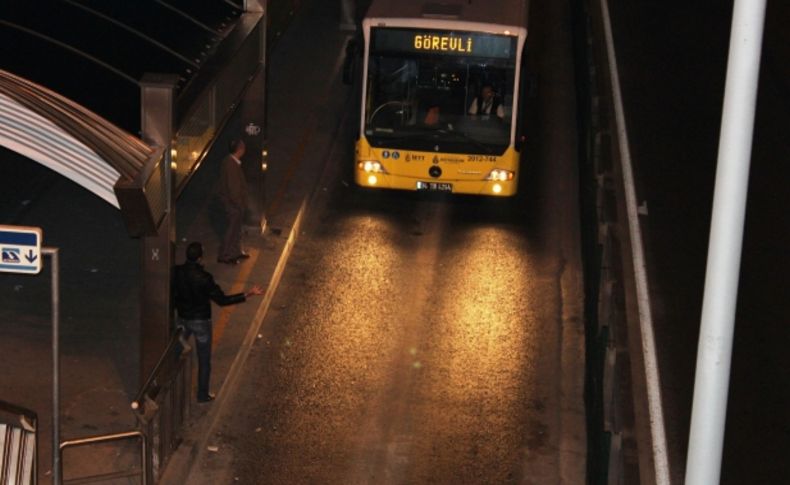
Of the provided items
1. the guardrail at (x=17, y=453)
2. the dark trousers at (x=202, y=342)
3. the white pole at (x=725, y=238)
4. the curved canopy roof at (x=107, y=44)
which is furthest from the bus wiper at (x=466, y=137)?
the white pole at (x=725, y=238)

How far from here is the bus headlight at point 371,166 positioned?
2186 centimetres

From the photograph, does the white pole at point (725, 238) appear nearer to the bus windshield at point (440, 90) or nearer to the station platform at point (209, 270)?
the station platform at point (209, 270)

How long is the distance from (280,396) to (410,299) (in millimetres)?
3331

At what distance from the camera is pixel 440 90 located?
69.4 feet

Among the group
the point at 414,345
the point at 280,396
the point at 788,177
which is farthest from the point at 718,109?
the point at 280,396

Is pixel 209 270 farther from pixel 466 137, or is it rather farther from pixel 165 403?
pixel 165 403

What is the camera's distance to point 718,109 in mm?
26375

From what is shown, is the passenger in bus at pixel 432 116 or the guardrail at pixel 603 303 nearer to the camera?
the guardrail at pixel 603 303

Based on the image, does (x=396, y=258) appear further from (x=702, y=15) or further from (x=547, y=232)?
(x=702, y=15)

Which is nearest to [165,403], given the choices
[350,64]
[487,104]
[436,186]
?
[436,186]

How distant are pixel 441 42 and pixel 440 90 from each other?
29.3 inches

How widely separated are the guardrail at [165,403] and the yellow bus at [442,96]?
24.9 feet

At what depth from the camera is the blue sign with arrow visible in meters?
11.8

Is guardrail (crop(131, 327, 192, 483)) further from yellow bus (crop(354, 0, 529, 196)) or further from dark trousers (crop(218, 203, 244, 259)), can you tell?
yellow bus (crop(354, 0, 529, 196))
